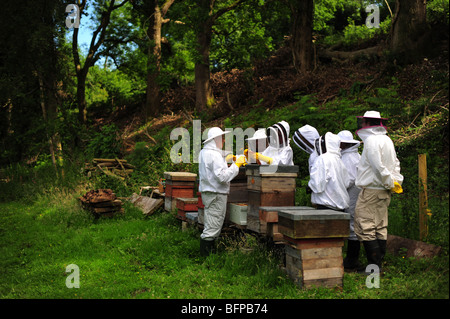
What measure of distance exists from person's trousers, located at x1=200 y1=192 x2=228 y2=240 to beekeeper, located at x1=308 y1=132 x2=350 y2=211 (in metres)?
1.41

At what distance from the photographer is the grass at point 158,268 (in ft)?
16.6

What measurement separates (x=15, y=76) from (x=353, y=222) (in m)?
14.0

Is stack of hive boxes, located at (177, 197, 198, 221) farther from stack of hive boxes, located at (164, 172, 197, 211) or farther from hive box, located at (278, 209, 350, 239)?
hive box, located at (278, 209, 350, 239)

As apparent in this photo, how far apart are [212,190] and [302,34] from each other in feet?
37.2

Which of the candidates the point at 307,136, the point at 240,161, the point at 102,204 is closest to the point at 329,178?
the point at 307,136

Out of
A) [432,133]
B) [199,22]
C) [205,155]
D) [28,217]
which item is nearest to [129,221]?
[28,217]

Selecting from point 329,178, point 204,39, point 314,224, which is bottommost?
point 314,224

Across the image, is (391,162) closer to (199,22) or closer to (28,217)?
(28,217)

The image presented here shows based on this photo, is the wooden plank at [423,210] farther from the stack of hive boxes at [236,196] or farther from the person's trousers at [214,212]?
the person's trousers at [214,212]

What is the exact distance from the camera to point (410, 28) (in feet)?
41.4

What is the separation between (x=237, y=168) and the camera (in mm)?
6375

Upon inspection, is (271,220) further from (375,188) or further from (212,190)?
(375,188)

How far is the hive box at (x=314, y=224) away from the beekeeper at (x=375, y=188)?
79cm

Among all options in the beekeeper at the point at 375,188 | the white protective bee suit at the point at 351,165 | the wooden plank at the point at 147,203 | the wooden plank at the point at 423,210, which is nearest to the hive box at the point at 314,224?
the beekeeper at the point at 375,188
